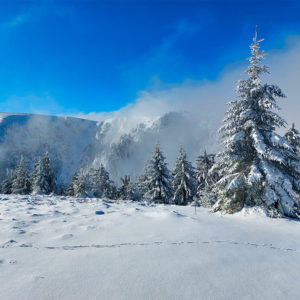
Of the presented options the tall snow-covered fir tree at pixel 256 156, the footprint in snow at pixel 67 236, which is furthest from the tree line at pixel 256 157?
the footprint in snow at pixel 67 236

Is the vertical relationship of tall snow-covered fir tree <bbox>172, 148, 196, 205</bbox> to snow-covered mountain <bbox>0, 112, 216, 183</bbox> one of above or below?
below

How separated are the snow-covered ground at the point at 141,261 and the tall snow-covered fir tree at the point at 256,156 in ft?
12.6

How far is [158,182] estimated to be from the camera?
26.3m

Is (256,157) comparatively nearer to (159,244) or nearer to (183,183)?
(159,244)

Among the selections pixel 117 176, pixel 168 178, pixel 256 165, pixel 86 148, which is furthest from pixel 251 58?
pixel 86 148

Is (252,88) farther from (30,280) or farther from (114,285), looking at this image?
(30,280)

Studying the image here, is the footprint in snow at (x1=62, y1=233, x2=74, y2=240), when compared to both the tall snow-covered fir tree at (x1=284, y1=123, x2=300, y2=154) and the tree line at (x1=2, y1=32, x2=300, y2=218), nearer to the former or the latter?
the tree line at (x1=2, y1=32, x2=300, y2=218)

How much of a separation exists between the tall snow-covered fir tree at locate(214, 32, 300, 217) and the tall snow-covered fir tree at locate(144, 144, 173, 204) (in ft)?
51.3

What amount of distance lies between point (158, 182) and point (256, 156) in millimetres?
17072

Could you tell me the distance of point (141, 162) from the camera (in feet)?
474

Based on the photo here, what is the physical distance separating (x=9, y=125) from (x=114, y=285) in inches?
7514

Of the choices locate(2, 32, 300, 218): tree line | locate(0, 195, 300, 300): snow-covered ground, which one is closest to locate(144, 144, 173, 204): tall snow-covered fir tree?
locate(2, 32, 300, 218): tree line

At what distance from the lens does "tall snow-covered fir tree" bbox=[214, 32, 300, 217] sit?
9.25m

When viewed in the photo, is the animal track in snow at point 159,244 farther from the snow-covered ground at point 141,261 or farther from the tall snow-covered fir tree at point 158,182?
the tall snow-covered fir tree at point 158,182
